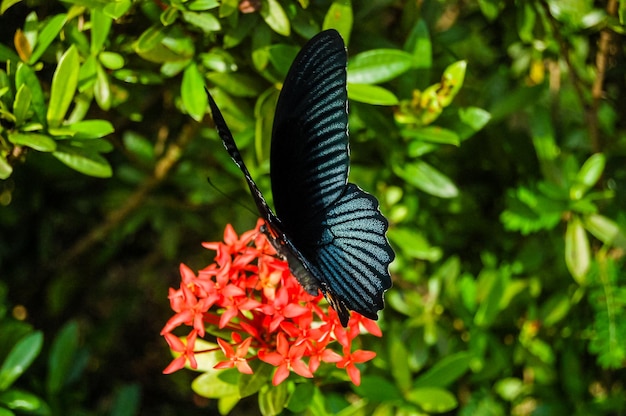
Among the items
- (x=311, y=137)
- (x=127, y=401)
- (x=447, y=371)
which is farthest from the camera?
(x=127, y=401)

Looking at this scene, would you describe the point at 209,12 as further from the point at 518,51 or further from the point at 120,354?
the point at 120,354

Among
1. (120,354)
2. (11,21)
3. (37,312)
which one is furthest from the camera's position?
(120,354)

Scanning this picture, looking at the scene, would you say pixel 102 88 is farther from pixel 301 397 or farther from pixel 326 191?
pixel 301 397

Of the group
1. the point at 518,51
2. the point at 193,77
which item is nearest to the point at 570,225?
the point at 518,51

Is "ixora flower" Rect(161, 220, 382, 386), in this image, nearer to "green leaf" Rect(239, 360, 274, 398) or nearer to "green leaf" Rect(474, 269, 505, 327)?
"green leaf" Rect(239, 360, 274, 398)

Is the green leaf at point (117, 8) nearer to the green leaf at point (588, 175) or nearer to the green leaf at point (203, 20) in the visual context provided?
Result: the green leaf at point (203, 20)

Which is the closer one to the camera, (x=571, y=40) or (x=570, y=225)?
(x=570, y=225)

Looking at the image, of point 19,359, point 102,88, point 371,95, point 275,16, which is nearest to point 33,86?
point 102,88

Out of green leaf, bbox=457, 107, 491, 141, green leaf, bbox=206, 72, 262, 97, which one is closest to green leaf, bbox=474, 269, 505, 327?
green leaf, bbox=457, 107, 491, 141
